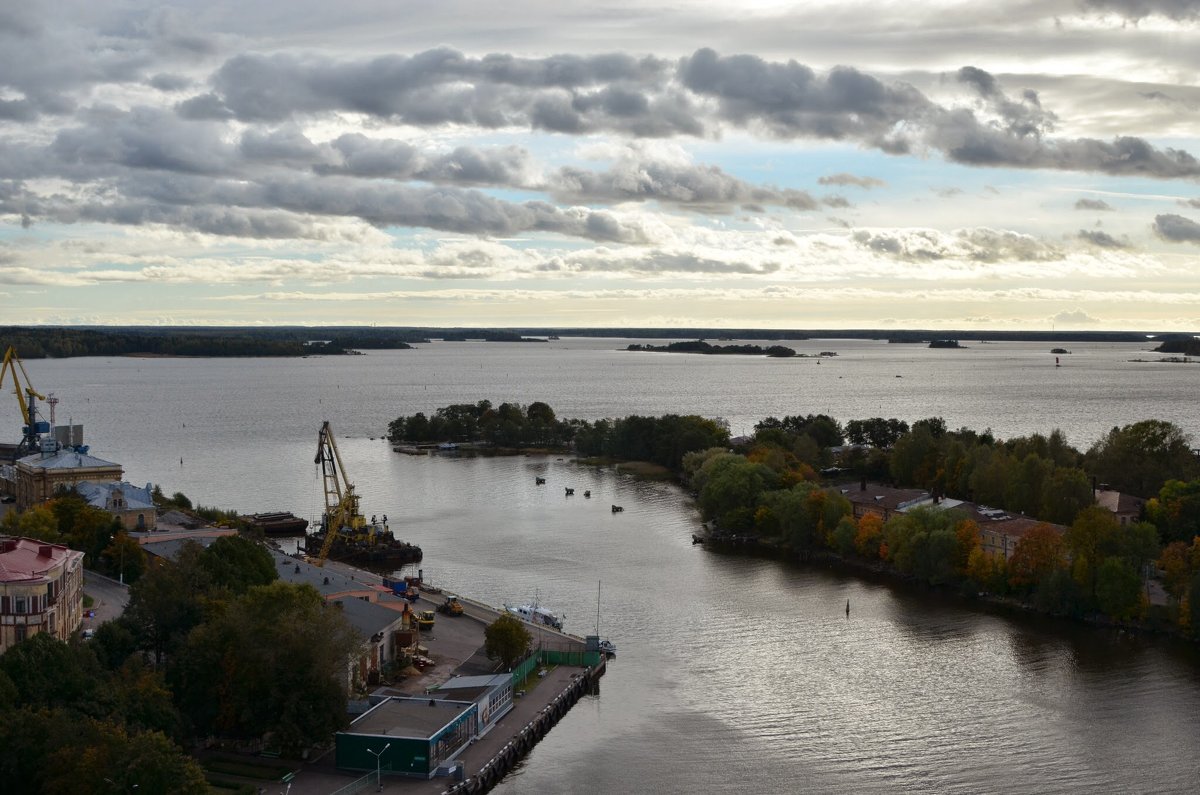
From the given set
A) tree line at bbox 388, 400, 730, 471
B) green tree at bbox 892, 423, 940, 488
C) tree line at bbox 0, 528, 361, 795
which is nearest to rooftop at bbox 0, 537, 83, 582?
tree line at bbox 0, 528, 361, 795

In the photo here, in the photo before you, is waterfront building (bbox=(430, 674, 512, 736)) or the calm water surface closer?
the calm water surface

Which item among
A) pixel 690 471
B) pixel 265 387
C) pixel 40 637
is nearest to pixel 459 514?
pixel 690 471

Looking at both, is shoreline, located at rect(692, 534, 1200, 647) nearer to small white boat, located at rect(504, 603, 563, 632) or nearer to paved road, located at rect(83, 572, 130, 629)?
small white boat, located at rect(504, 603, 563, 632)

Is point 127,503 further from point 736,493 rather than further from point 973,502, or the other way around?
point 973,502

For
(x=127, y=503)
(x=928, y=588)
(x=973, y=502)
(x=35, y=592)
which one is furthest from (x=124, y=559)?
(x=973, y=502)

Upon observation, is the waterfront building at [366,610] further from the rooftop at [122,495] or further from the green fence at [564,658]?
the rooftop at [122,495]

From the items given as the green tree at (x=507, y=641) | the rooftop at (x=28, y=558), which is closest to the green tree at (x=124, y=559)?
the rooftop at (x=28, y=558)
